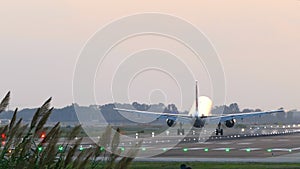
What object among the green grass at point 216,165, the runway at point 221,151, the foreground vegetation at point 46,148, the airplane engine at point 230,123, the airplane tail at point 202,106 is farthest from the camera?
the airplane tail at point 202,106

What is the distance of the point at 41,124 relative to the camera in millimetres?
7250

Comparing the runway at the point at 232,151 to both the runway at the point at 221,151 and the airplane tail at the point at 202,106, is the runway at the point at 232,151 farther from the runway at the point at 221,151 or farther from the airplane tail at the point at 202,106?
the airplane tail at the point at 202,106

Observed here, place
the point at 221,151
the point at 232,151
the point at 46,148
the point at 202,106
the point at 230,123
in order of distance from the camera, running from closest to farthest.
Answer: the point at 46,148 < the point at 232,151 < the point at 221,151 < the point at 230,123 < the point at 202,106

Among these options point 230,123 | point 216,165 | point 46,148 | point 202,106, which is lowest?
point 46,148

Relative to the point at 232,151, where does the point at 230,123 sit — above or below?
above

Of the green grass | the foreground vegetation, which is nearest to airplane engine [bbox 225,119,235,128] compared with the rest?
the green grass

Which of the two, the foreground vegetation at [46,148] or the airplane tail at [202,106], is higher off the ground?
the airplane tail at [202,106]

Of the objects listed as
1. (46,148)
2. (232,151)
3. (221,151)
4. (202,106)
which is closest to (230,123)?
(202,106)

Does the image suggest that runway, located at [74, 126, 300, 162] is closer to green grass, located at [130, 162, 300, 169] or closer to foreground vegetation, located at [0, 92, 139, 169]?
green grass, located at [130, 162, 300, 169]

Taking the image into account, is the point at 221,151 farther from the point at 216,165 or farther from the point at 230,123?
the point at 230,123

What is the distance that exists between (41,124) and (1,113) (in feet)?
1.59

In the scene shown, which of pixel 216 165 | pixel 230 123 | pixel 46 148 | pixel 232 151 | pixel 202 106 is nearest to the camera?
pixel 46 148

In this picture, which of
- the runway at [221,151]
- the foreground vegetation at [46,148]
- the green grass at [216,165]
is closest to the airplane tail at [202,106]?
the runway at [221,151]

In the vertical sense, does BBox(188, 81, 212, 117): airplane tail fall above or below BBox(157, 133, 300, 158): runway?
above
